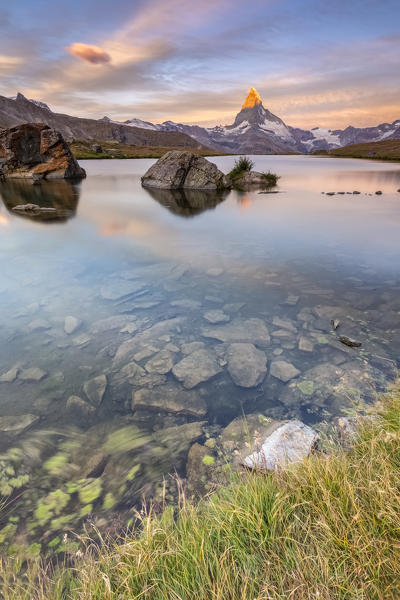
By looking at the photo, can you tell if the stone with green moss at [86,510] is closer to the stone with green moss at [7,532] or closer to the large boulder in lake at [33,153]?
the stone with green moss at [7,532]

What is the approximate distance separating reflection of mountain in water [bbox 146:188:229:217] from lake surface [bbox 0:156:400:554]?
24.7ft

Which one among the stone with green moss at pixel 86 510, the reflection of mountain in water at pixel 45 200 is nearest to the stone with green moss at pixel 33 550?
the stone with green moss at pixel 86 510

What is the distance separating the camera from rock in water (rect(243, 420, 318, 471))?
10.9 feet

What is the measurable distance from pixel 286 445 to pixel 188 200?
2239 cm

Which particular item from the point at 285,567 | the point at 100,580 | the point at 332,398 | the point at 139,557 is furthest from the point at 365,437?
the point at 100,580

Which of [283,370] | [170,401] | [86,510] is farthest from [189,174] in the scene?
[86,510]

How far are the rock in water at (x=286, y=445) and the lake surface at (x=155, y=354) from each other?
0.49 m

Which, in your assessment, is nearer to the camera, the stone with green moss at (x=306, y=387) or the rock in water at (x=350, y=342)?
the stone with green moss at (x=306, y=387)

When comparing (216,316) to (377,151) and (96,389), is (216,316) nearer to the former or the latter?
(96,389)

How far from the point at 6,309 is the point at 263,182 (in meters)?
31.0

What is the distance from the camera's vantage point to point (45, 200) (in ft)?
75.7

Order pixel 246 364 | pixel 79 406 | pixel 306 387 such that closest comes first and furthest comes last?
pixel 79 406 < pixel 306 387 < pixel 246 364

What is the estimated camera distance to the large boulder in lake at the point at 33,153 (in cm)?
3459

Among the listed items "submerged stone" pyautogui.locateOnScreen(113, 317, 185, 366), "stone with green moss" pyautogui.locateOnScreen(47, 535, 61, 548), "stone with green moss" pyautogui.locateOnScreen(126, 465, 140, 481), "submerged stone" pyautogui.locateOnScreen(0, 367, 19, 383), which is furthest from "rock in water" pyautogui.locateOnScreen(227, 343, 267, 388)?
"submerged stone" pyautogui.locateOnScreen(0, 367, 19, 383)
